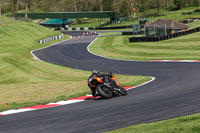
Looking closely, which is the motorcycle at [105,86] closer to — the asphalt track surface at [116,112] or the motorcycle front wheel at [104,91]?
the motorcycle front wheel at [104,91]

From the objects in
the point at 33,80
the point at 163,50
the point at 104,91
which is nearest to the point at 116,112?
the point at 104,91

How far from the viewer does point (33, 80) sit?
1029 inches

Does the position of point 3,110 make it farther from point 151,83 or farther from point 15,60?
point 15,60

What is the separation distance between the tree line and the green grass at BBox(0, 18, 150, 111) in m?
52.3

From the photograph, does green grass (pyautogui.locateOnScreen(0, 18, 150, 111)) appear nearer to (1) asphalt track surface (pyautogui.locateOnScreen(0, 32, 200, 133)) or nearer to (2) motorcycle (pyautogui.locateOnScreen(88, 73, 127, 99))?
(2) motorcycle (pyautogui.locateOnScreen(88, 73, 127, 99))

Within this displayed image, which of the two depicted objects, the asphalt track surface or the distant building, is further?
the distant building

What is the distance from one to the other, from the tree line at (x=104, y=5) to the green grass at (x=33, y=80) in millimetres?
52314

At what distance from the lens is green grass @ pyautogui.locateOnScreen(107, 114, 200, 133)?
324 inches

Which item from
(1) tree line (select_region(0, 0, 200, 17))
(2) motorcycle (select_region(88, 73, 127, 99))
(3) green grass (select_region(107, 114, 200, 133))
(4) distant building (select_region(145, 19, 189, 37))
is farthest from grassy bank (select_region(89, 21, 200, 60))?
(1) tree line (select_region(0, 0, 200, 17))

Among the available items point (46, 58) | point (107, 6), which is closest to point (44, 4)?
point (107, 6)

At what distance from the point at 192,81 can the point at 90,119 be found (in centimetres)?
919

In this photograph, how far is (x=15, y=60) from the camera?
36875 millimetres

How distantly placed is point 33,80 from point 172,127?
1885 centimetres

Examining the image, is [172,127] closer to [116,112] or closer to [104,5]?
[116,112]
